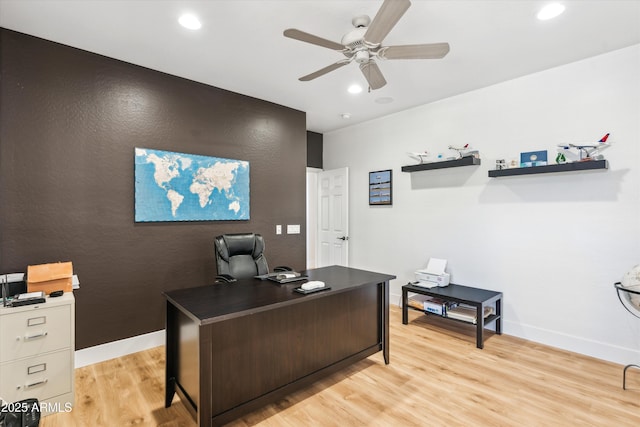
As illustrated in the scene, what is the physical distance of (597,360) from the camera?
287 centimetres

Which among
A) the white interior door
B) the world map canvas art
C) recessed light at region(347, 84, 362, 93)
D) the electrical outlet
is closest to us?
the world map canvas art

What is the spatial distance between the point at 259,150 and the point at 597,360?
405 cm

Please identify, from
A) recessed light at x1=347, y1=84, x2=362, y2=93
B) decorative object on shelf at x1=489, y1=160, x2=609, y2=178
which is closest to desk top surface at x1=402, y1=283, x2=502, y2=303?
decorative object on shelf at x1=489, y1=160, x2=609, y2=178

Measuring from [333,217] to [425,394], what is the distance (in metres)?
3.46

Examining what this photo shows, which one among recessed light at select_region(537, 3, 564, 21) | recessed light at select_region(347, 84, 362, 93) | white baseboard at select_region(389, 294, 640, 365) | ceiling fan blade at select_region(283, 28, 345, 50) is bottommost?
white baseboard at select_region(389, 294, 640, 365)

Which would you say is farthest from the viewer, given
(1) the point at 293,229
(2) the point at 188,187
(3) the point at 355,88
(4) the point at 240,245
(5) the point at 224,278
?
(1) the point at 293,229

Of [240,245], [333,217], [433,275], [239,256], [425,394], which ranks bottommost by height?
[425,394]

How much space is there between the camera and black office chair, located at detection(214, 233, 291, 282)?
119 inches

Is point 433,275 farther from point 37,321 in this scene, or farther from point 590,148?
point 37,321

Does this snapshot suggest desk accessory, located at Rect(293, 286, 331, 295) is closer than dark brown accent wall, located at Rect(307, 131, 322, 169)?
Yes

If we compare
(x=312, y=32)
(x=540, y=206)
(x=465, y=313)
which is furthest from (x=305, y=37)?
(x=465, y=313)

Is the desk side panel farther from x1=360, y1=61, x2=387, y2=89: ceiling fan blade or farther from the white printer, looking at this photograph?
x1=360, y1=61, x2=387, y2=89: ceiling fan blade

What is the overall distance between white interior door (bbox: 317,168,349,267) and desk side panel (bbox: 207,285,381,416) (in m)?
2.55

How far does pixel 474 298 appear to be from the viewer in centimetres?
326
